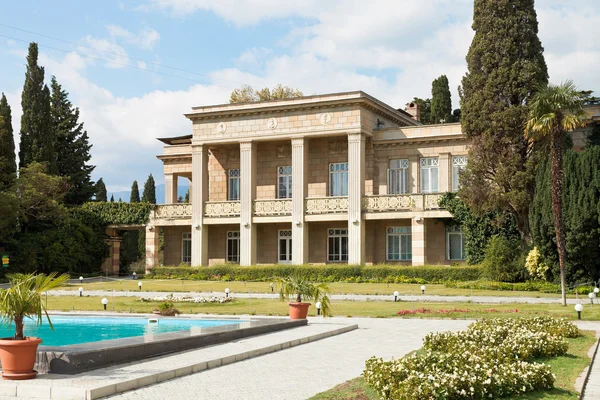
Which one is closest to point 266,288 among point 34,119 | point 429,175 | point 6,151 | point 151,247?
point 429,175

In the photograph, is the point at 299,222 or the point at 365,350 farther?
the point at 299,222

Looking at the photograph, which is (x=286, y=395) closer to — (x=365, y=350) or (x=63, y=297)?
(x=365, y=350)

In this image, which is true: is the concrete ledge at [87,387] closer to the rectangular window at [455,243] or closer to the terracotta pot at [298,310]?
the terracotta pot at [298,310]

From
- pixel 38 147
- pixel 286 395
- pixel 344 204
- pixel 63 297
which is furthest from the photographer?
pixel 38 147

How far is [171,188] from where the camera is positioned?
172ft

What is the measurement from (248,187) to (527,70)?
17968 mm

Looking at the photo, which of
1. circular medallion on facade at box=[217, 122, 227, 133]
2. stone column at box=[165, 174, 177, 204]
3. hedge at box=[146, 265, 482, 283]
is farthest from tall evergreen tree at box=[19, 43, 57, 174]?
circular medallion on facade at box=[217, 122, 227, 133]

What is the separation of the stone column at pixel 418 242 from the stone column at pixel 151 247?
17141mm

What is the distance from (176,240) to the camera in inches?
1986

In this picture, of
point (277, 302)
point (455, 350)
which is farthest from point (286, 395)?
point (277, 302)

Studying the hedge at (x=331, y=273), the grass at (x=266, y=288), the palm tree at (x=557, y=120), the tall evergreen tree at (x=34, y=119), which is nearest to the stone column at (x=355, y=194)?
the hedge at (x=331, y=273)

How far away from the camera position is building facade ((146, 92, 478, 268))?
42438 mm

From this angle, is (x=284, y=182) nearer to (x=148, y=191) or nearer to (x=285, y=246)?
(x=285, y=246)

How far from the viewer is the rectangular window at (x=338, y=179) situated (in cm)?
4497
